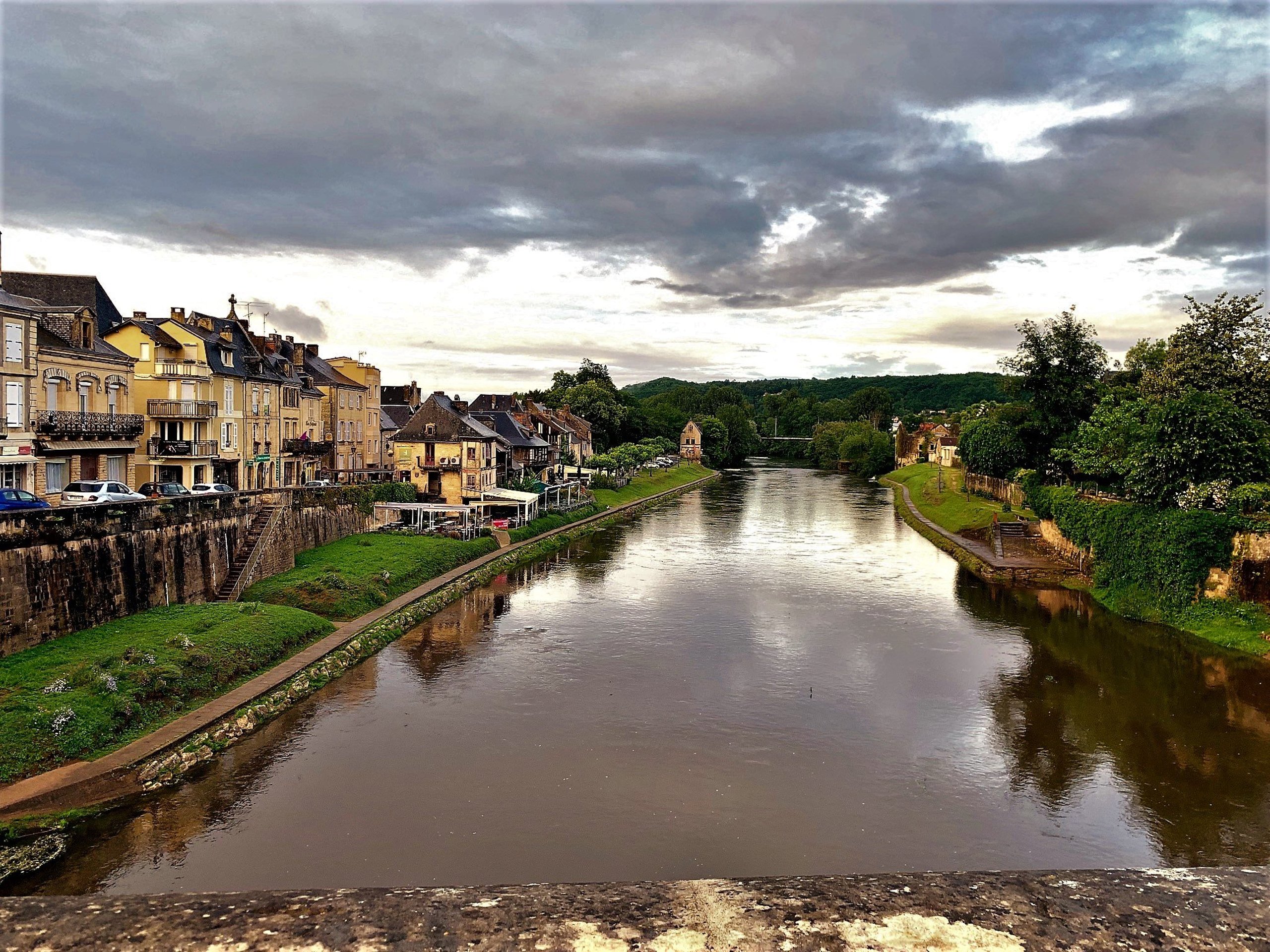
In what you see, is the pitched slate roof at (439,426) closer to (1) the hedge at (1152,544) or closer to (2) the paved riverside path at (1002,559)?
(2) the paved riverside path at (1002,559)

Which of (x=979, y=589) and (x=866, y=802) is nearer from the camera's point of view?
(x=866, y=802)

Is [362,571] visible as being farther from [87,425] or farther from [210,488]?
[87,425]

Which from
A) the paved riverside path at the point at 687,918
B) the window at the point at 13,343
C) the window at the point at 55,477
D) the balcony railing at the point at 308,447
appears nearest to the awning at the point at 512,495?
the balcony railing at the point at 308,447

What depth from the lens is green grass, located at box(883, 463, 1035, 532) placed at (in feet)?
200

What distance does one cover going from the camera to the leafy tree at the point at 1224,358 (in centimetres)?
3894

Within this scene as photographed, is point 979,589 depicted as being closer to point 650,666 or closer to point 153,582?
point 650,666

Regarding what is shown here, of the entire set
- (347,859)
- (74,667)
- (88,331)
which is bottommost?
(347,859)

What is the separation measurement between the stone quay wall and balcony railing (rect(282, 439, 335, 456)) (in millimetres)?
14841

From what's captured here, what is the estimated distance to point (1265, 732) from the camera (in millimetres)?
22062

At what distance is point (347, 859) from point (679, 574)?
30.9 meters

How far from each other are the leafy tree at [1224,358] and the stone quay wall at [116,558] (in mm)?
43984

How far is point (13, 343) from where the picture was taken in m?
30.3

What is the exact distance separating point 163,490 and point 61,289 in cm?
1290

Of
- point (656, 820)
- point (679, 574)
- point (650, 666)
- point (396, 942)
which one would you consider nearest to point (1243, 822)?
point (656, 820)
